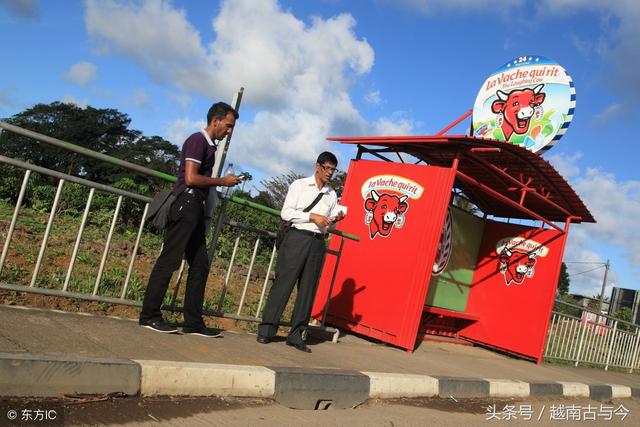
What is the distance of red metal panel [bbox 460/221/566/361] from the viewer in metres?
9.04

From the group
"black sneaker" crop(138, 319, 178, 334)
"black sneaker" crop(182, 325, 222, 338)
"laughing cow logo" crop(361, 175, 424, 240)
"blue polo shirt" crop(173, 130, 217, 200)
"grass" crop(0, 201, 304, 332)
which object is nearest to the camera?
"blue polo shirt" crop(173, 130, 217, 200)

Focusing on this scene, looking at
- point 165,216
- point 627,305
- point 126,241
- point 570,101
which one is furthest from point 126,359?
point 627,305

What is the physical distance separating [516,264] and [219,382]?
7.15 meters

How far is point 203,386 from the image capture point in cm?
350

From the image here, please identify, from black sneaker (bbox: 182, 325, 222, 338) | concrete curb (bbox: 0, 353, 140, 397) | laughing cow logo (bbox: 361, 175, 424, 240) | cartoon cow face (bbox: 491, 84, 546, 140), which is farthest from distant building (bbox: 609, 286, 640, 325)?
concrete curb (bbox: 0, 353, 140, 397)

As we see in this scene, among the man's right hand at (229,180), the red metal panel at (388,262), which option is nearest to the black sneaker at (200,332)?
the man's right hand at (229,180)

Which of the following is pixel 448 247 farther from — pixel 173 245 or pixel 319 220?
pixel 173 245

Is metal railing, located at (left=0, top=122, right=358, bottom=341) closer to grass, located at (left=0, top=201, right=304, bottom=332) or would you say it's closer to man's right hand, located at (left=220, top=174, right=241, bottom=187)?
grass, located at (left=0, top=201, right=304, bottom=332)

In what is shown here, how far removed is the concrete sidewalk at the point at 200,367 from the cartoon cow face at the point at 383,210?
174cm

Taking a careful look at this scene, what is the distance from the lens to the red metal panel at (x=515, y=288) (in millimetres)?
9039

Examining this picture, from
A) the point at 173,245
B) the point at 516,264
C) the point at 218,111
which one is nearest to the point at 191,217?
the point at 173,245

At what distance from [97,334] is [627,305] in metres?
27.9

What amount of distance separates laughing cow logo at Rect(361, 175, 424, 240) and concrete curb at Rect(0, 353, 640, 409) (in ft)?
7.91

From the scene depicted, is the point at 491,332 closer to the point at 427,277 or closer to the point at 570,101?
the point at 427,277
